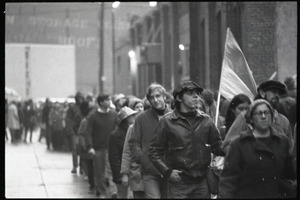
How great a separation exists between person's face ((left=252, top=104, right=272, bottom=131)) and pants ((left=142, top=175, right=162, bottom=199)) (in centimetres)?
232

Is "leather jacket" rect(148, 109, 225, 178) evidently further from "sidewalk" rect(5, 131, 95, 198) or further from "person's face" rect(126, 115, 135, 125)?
"sidewalk" rect(5, 131, 95, 198)

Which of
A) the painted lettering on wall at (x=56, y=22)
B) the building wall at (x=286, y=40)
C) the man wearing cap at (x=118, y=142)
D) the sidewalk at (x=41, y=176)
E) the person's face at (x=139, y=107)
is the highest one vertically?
the painted lettering on wall at (x=56, y=22)

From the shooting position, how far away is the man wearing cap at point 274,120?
7004 mm

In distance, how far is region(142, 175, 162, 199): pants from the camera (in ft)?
27.2

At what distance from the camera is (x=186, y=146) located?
Answer: 7.15 metres

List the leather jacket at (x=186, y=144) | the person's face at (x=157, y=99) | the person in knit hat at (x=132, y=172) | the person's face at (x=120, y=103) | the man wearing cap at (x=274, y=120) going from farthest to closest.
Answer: the person's face at (x=120, y=103) < the person in knit hat at (x=132, y=172) < the person's face at (x=157, y=99) < the leather jacket at (x=186, y=144) < the man wearing cap at (x=274, y=120)

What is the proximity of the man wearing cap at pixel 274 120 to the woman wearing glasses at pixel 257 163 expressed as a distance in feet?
0.91

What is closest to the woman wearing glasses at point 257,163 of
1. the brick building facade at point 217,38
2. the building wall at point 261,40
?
the brick building facade at point 217,38

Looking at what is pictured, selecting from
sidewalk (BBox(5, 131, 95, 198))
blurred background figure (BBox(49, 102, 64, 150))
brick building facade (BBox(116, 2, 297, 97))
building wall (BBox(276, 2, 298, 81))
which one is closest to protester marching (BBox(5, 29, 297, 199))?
sidewalk (BBox(5, 131, 95, 198))

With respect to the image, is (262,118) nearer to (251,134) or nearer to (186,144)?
(251,134)

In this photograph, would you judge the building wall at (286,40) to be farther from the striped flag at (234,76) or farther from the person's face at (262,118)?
the person's face at (262,118)

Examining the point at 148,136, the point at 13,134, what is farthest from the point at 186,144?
the point at 13,134

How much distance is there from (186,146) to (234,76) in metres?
2.74

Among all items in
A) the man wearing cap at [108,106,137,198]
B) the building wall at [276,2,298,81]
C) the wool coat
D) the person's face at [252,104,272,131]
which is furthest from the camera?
the building wall at [276,2,298,81]
